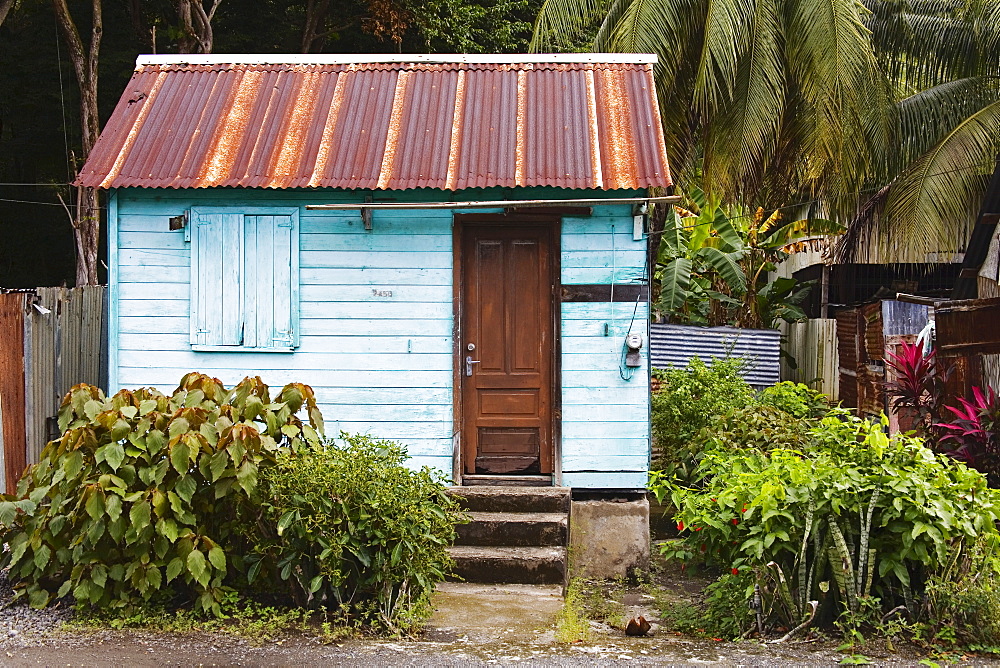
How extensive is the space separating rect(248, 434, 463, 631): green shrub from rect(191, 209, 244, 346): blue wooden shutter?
7.11ft

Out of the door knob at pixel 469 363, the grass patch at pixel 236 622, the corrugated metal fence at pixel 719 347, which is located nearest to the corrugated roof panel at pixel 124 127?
the door knob at pixel 469 363

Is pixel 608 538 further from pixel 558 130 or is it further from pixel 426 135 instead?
pixel 426 135

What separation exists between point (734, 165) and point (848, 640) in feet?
26.6

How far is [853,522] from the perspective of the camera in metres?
5.86

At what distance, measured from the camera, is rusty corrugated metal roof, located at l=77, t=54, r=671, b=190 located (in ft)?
25.9

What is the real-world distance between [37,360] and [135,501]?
295cm

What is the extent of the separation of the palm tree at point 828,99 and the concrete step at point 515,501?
260 inches

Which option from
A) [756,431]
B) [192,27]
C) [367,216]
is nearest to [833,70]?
[756,431]

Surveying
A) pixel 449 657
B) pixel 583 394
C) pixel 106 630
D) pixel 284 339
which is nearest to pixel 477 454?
pixel 583 394

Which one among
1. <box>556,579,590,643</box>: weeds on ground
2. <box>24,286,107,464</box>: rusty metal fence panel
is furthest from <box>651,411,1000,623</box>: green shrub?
<box>24,286,107,464</box>: rusty metal fence panel

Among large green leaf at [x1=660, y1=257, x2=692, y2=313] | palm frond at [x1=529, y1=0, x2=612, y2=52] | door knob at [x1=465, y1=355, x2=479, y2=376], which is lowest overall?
door knob at [x1=465, y1=355, x2=479, y2=376]

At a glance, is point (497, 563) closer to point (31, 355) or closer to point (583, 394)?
point (583, 394)

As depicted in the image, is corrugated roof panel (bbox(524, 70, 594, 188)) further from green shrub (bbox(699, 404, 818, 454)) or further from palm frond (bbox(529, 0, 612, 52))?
palm frond (bbox(529, 0, 612, 52))

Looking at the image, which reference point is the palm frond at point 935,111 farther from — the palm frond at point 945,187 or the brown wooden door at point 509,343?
the brown wooden door at point 509,343
